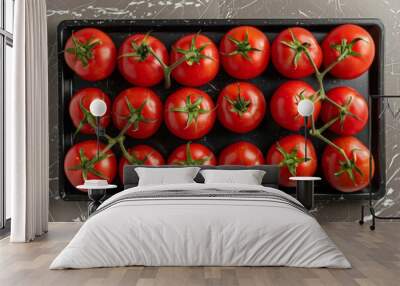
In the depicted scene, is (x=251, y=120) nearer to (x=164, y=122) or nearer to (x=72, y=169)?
(x=164, y=122)

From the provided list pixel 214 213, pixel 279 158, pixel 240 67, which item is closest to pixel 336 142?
pixel 279 158

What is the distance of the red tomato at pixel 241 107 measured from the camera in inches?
229

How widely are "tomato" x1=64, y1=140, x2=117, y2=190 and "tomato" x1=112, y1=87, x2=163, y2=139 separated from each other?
37cm

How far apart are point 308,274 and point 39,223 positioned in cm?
272

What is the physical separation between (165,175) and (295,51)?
1.79 metres

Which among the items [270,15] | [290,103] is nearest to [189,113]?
[290,103]

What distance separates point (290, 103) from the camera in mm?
5824

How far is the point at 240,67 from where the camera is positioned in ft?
A: 19.2

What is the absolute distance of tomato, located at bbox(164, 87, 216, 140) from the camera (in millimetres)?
5812

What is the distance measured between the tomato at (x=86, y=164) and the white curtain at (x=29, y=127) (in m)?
0.40

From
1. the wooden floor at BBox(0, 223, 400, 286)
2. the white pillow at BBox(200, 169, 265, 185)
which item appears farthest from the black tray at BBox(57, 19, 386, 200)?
the wooden floor at BBox(0, 223, 400, 286)

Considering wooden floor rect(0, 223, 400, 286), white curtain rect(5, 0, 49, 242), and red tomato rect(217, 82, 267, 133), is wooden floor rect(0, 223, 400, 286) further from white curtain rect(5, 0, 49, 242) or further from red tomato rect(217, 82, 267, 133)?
red tomato rect(217, 82, 267, 133)

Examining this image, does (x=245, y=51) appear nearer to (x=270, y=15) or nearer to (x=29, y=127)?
(x=270, y=15)

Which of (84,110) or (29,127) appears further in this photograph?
(84,110)
